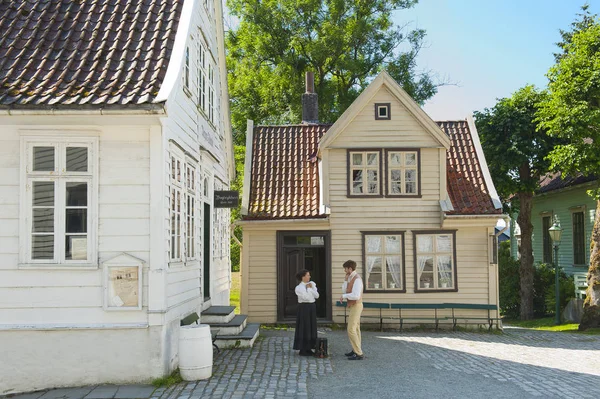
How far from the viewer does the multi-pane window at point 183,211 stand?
456 inches

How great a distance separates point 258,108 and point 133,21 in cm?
2319

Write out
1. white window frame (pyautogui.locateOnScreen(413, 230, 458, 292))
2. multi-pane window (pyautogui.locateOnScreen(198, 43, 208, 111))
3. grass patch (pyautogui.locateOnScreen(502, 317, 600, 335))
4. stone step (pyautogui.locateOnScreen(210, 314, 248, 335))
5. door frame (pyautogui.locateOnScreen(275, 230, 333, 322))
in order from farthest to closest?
grass patch (pyautogui.locateOnScreen(502, 317, 600, 335)) → door frame (pyautogui.locateOnScreen(275, 230, 333, 322)) → white window frame (pyautogui.locateOnScreen(413, 230, 458, 292)) → multi-pane window (pyautogui.locateOnScreen(198, 43, 208, 111)) → stone step (pyautogui.locateOnScreen(210, 314, 248, 335))

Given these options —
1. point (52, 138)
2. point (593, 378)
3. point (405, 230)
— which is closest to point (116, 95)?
point (52, 138)

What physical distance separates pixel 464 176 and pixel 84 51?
13.0m

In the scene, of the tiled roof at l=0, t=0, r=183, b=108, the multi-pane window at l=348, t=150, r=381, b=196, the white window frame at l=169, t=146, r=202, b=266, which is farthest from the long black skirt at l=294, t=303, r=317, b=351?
the multi-pane window at l=348, t=150, r=381, b=196

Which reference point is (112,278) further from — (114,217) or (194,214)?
(194,214)

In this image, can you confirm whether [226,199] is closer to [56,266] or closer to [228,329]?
[228,329]

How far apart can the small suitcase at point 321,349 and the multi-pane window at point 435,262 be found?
280 inches

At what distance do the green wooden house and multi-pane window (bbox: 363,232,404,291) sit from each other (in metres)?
7.81

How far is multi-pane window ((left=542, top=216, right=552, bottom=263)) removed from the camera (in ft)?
102

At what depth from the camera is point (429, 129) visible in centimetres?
1980

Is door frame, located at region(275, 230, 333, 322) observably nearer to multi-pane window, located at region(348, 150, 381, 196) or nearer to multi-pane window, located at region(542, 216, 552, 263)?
multi-pane window, located at region(348, 150, 381, 196)

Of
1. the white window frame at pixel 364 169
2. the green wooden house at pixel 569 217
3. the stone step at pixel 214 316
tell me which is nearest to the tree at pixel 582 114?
the green wooden house at pixel 569 217

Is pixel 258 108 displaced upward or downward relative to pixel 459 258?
upward
